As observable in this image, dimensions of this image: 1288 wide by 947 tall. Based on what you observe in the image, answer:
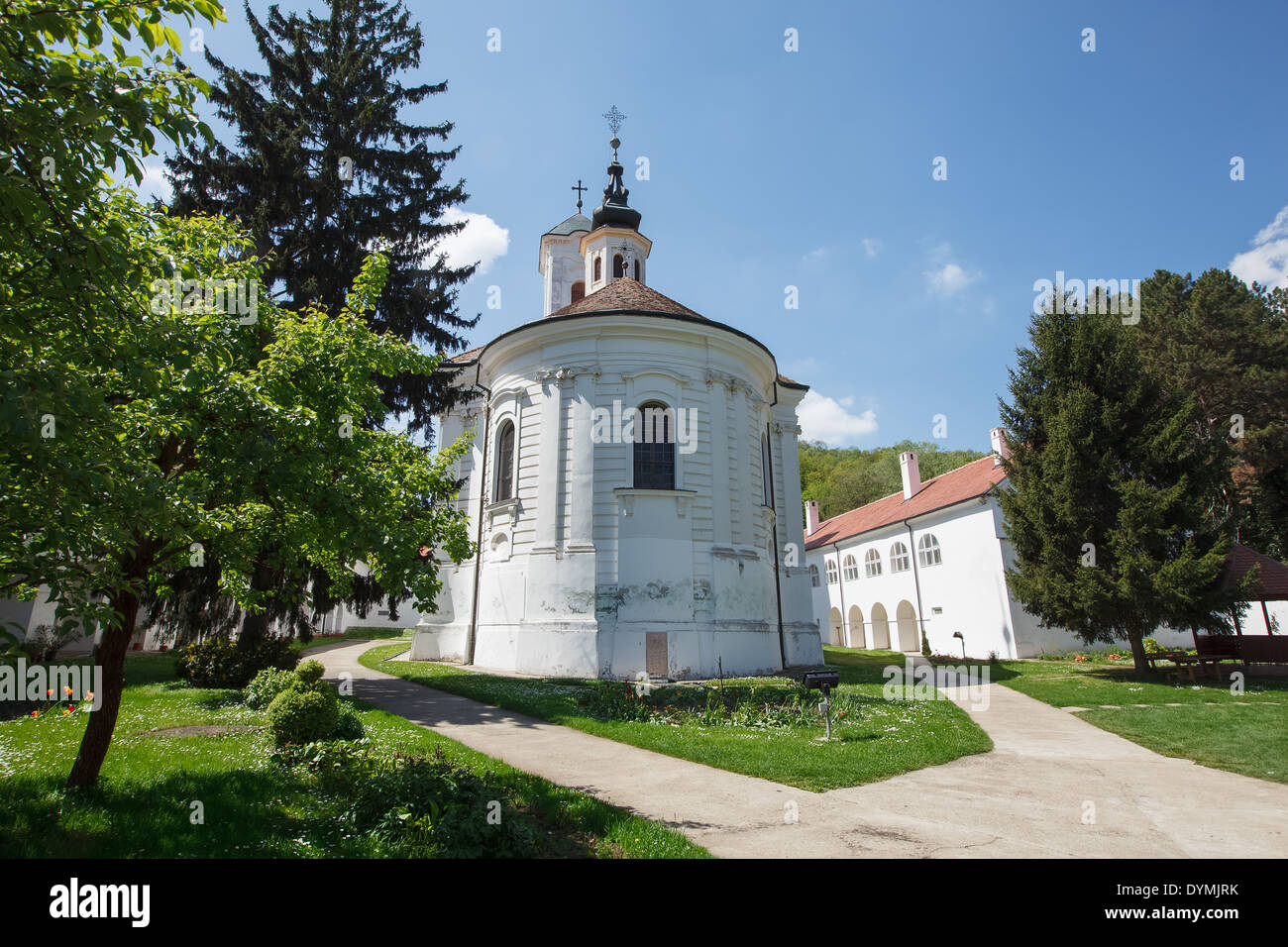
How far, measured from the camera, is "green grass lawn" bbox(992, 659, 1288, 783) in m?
9.55

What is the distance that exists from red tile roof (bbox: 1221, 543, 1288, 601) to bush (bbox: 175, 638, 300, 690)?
26834 millimetres

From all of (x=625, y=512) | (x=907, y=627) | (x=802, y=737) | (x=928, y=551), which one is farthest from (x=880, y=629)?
(x=802, y=737)

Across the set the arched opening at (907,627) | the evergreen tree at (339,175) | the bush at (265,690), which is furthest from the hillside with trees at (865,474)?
the bush at (265,690)

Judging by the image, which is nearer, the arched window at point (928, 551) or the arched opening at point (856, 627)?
the arched window at point (928, 551)

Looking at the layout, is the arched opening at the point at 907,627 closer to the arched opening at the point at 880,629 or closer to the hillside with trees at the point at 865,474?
the arched opening at the point at 880,629

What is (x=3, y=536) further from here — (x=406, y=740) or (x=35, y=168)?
(x=406, y=740)

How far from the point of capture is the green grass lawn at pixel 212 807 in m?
5.03

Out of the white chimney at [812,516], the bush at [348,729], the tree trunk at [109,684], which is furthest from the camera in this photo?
the white chimney at [812,516]

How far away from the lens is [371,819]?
557 cm

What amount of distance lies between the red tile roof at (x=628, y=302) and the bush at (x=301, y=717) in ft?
53.2

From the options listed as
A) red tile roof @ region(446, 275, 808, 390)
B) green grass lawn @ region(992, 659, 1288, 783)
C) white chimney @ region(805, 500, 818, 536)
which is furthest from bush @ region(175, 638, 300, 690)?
white chimney @ region(805, 500, 818, 536)

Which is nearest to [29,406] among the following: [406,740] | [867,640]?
[406,740]

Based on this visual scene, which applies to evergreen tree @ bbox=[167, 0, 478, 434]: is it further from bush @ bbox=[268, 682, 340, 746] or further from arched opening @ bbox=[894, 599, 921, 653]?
arched opening @ bbox=[894, 599, 921, 653]
